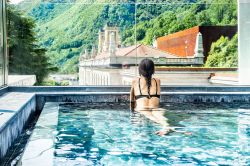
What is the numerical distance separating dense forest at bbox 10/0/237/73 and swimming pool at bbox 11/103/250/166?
282 centimetres

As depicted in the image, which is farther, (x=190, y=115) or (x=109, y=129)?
(x=190, y=115)

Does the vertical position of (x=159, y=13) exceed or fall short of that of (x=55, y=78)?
it exceeds it

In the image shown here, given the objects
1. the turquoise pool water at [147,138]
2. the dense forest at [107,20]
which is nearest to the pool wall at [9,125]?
the turquoise pool water at [147,138]

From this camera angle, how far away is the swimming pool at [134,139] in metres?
3.06

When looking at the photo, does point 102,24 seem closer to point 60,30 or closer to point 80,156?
point 60,30

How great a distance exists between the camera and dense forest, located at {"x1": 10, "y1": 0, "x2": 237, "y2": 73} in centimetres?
861

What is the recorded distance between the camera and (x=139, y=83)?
17.3 ft

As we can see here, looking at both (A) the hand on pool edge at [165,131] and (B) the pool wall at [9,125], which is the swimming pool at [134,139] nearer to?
(A) the hand on pool edge at [165,131]

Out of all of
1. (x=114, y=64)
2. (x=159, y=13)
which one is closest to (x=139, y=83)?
(x=114, y=64)

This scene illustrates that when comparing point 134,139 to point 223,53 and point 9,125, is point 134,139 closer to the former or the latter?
point 9,125

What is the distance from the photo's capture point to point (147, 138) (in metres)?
3.95

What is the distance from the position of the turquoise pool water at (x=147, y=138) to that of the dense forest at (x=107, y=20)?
266 cm

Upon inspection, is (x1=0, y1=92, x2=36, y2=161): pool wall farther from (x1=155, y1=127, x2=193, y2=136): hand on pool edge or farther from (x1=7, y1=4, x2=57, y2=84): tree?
(x1=7, y1=4, x2=57, y2=84): tree

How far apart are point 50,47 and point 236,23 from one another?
3.66 m
